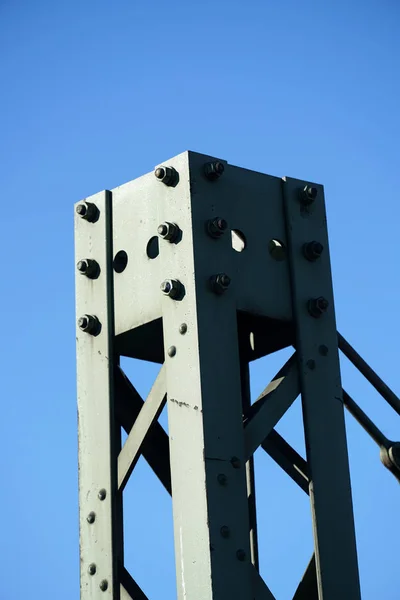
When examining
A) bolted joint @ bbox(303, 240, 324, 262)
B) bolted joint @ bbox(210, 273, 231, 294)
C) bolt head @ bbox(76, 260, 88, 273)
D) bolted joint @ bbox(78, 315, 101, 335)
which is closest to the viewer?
bolted joint @ bbox(210, 273, 231, 294)

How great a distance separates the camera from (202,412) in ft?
23.2

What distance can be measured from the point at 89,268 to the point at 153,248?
1.69 ft

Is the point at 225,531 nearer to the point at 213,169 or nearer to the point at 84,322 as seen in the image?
the point at 84,322

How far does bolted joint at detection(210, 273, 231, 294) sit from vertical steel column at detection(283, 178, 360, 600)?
2.24 ft

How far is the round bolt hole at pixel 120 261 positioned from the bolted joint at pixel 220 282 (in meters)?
1.06

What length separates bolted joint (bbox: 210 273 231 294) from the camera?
741cm

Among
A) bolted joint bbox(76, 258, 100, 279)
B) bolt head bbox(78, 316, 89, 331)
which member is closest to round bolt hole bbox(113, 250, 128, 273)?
bolted joint bbox(76, 258, 100, 279)

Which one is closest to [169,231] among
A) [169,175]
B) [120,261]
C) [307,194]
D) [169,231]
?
[169,231]

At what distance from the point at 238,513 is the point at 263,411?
790 mm

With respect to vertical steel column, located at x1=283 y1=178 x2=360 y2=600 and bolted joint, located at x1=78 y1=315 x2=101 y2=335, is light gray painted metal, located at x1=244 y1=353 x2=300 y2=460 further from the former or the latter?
bolted joint, located at x1=78 y1=315 x2=101 y2=335

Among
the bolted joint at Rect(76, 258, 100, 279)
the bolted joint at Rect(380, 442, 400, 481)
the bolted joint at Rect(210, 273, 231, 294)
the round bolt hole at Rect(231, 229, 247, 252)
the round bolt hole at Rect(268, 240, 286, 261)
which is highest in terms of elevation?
the bolted joint at Rect(76, 258, 100, 279)

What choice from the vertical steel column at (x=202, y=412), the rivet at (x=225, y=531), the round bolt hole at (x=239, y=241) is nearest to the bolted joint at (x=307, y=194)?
the round bolt hole at (x=239, y=241)

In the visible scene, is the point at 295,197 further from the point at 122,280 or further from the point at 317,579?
the point at 317,579

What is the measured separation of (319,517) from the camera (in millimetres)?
7520
